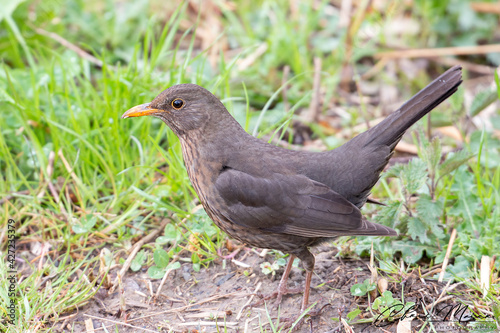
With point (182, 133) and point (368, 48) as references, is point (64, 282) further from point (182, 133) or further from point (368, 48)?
→ point (368, 48)

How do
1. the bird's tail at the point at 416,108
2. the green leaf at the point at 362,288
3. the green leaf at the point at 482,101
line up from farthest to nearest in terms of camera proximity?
the green leaf at the point at 482,101 < the green leaf at the point at 362,288 < the bird's tail at the point at 416,108

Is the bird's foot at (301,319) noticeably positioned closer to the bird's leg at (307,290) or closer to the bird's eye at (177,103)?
the bird's leg at (307,290)

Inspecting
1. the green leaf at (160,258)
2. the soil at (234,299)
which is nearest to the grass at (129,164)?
the green leaf at (160,258)

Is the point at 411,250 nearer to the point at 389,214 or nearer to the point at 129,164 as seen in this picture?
the point at 389,214

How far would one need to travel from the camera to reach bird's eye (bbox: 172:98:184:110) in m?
3.93

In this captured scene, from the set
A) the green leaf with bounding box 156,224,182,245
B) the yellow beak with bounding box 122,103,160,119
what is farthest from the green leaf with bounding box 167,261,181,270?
the yellow beak with bounding box 122,103,160,119

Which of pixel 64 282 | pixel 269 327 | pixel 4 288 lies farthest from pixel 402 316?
pixel 4 288

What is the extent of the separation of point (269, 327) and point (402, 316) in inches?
33.8

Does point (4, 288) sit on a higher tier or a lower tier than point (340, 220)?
lower

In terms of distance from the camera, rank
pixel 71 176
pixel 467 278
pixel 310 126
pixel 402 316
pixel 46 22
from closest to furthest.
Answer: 1. pixel 402 316
2. pixel 467 278
3. pixel 71 176
4. pixel 310 126
5. pixel 46 22

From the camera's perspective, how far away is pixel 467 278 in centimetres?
383

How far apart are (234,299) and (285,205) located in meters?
0.80

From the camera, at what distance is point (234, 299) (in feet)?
12.9

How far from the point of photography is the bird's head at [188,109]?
3.92 meters
